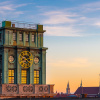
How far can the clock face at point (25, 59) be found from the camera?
291 feet

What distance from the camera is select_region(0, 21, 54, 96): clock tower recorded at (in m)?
86.2

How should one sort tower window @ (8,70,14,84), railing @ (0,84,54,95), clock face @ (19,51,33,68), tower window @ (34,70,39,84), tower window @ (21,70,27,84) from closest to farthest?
railing @ (0,84,54,95)
tower window @ (8,70,14,84)
clock face @ (19,51,33,68)
tower window @ (21,70,27,84)
tower window @ (34,70,39,84)

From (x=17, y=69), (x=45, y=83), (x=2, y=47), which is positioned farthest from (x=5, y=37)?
(x=45, y=83)

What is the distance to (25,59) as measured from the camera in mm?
89562

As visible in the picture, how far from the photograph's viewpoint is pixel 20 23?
3533 inches

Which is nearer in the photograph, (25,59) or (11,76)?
(11,76)

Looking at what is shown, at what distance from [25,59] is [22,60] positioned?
966 mm

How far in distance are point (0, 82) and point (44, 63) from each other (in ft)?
37.7

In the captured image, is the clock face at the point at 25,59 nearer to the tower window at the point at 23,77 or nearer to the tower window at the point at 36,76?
the tower window at the point at 23,77

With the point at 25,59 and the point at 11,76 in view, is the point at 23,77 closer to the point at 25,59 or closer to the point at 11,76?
the point at 11,76

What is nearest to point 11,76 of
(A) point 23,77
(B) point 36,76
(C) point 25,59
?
(A) point 23,77

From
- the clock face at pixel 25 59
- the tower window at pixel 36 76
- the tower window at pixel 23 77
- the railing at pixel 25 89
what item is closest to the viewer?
the railing at pixel 25 89

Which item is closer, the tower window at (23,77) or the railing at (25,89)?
the railing at (25,89)

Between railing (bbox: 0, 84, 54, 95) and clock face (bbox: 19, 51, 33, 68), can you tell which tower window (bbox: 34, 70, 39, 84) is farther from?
clock face (bbox: 19, 51, 33, 68)
